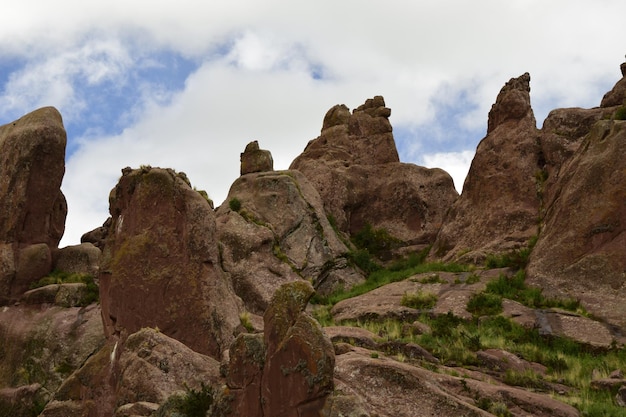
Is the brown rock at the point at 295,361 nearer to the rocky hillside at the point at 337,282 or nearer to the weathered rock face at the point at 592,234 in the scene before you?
the rocky hillside at the point at 337,282

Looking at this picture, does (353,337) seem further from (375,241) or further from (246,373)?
(375,241)

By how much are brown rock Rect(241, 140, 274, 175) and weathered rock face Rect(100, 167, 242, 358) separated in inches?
849

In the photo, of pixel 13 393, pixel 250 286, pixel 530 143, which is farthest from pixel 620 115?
pixel 13 393

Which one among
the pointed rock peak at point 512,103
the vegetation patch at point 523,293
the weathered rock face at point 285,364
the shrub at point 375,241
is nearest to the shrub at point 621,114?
the pointed rock peak at point 512,103

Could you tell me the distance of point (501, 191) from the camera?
165ft

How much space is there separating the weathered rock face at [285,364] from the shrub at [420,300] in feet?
59.0

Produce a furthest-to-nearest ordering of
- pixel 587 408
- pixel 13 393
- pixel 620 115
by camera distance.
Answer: pixel 620 115, pixel 13 393, pixel 587 408

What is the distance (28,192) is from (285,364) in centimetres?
3092

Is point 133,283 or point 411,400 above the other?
point 133,283

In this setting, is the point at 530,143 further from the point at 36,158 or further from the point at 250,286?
the point at 36,158

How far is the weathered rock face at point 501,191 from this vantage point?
4784 cm

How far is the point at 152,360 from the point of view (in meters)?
25.7

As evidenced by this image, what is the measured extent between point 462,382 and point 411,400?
2.74m

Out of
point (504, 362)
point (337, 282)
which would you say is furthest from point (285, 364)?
point (337, 282)
